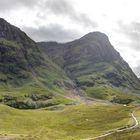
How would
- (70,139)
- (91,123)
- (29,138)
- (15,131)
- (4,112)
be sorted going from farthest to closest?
(4,112), (91,123), (15,131), (70,139), (29,138)

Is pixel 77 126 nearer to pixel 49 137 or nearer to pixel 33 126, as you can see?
pixel 33 126

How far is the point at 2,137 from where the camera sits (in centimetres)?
10744

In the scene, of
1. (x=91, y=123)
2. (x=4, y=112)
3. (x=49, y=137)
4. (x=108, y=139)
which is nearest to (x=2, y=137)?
(x=49, y=137)

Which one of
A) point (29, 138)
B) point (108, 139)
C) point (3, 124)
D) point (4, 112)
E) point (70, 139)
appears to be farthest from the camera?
point (4, 112)

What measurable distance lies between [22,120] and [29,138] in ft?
210

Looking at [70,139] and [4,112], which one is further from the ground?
[4,112]

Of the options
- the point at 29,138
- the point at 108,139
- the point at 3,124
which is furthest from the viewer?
the point at 3,124

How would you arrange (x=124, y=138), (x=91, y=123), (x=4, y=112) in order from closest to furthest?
(x=124, y=138) → (x=91, y=123) → (x=4, y=112)

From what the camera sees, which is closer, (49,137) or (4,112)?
(49,137)

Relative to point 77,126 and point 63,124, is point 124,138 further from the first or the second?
point 63,124

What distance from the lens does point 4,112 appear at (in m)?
188

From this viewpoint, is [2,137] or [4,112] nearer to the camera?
[2,137]

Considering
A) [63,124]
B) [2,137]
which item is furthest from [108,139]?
[63,124]

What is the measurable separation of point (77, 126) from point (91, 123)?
8713 millimetres
